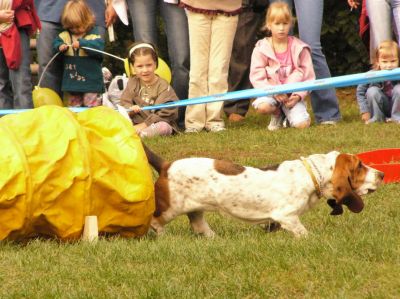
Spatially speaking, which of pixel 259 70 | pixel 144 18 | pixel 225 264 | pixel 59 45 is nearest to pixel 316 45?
pixel 259 70

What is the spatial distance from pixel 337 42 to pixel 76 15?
6.32 meters

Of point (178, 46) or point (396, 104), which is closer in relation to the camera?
point (396, 104)

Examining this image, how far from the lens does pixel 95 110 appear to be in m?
7.40

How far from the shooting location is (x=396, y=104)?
1245 centimetres

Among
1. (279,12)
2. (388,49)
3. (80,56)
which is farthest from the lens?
(80,56)

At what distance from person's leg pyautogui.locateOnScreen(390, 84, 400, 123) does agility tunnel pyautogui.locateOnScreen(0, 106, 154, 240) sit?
591 cm

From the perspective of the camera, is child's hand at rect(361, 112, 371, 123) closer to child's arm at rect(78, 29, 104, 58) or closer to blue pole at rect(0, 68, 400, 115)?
blue pole at rect(0, 68, 400, 115)

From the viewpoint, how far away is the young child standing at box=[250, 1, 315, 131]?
12.3 meters

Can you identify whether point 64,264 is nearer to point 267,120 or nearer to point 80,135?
point 80,135

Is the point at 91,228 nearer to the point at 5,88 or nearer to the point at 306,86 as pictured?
the point at 306,86

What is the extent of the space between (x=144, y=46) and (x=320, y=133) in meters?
2.14

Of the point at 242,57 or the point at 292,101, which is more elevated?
the point at 242,57

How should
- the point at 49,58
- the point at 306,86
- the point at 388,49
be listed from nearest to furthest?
the point at 306,86
the point at 388,49
the point at 49,58

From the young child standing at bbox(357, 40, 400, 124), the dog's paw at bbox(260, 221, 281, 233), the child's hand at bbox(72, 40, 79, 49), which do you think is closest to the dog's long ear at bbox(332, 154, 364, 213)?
the dog's paw at bbox(260, 221, 281, 233)
